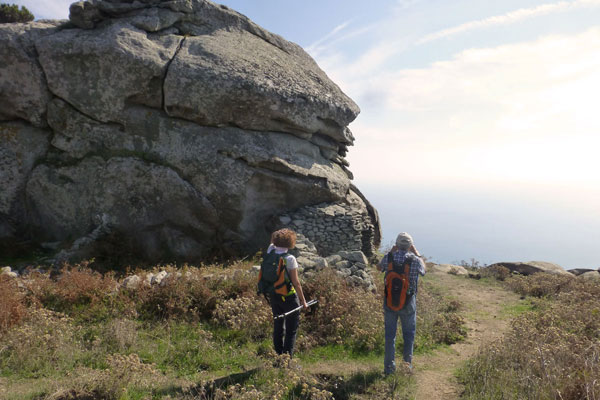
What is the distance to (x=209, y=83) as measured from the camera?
48.3 ft

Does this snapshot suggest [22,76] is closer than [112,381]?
No

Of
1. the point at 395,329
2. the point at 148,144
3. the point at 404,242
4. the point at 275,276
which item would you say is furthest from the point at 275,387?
the point at 148,144

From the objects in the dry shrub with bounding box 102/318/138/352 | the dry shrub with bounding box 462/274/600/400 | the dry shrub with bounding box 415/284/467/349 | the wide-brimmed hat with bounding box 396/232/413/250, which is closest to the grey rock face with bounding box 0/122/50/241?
the dry shrub with bounding box 102/318/138/352

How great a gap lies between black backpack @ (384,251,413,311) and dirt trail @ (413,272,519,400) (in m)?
1.57

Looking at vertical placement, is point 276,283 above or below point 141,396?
above

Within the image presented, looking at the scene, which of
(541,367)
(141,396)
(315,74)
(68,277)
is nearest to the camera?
(141,396)

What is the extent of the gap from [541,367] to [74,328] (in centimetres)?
868

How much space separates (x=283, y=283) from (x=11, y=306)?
571 cm

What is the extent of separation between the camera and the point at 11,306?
7426mm

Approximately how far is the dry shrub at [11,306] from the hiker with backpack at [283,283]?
200 inches

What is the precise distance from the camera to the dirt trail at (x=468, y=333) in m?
6.74

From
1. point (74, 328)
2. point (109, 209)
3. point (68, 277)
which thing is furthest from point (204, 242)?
point (74, 328)

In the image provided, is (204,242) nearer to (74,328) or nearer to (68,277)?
(68,277)

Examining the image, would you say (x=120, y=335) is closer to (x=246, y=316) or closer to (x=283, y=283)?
(x=246, y=316)
